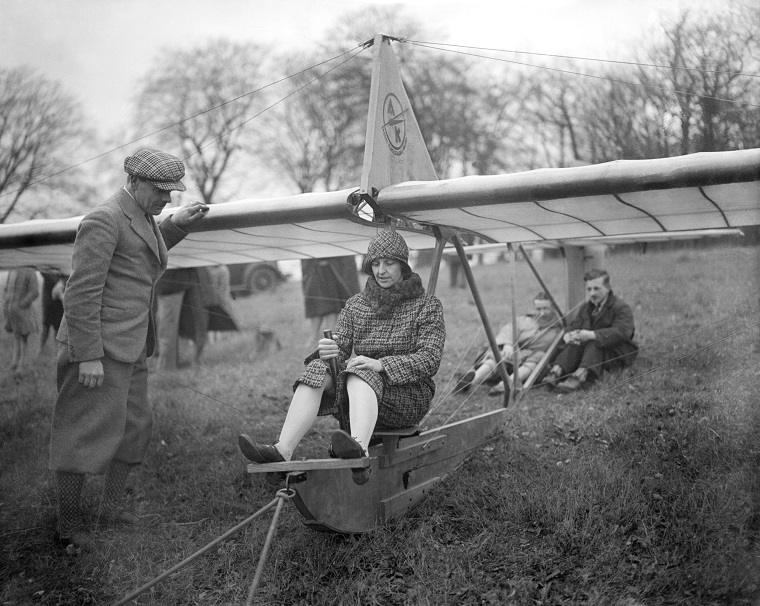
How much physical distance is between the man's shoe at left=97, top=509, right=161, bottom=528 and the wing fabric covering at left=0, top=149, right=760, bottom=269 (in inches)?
82.7

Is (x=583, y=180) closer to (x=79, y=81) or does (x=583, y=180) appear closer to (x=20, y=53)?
(x=20, y=53)

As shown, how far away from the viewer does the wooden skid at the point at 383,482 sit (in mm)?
3619

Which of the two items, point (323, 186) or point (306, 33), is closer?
point (306, 33)

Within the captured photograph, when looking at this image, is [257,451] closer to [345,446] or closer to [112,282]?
[345,446]

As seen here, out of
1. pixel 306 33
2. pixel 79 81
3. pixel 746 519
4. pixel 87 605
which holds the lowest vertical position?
pixel 87 605

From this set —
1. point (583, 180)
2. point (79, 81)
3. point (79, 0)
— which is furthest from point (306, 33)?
point (583, 180)

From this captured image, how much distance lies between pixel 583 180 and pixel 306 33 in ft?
27.7

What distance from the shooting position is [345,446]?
3338 mm

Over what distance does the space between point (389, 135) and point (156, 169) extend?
1.81 m

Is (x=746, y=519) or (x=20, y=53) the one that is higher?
(x=20, y=53)

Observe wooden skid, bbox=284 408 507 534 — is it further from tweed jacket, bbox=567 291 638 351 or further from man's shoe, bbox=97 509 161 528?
tweed jacket, bbox=567 291 638 351

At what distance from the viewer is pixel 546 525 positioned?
3.99m

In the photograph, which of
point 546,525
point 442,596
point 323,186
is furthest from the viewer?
point 323,186

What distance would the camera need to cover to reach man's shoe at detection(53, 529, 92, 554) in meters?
4.15
